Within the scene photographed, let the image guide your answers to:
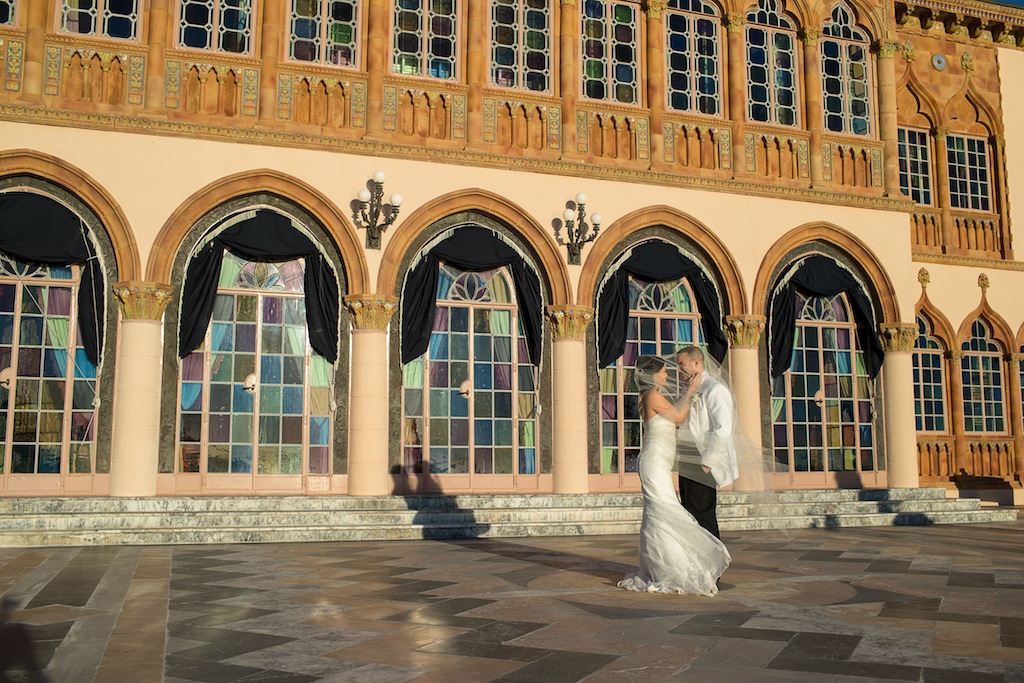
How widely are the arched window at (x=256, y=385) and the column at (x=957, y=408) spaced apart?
1269cm

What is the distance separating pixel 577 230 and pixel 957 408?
373 inches

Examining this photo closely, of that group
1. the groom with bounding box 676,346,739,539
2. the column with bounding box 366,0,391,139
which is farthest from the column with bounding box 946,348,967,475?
the groom with bounding box 676,346,739,539

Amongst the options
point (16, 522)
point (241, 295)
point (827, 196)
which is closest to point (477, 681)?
point (16, 522)

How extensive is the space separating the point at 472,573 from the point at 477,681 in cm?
400

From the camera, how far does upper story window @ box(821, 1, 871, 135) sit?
58.4 feet

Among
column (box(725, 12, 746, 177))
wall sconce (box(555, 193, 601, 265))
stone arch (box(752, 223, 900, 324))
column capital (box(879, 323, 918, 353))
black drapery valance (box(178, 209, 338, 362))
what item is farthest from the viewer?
column capital (box(879, 323, 918, 353))

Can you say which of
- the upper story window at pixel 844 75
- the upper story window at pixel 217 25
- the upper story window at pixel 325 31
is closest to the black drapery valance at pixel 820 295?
the upper story window at pixel 844 75

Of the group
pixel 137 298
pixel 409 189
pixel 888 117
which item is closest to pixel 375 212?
pixel 409 189

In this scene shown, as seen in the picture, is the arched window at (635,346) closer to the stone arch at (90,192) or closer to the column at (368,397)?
the column at (368,397)

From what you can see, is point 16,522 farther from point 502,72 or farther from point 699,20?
point 699,20

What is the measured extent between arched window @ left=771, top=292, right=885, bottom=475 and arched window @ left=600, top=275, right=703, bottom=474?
2.03 m

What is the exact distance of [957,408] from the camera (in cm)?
1955

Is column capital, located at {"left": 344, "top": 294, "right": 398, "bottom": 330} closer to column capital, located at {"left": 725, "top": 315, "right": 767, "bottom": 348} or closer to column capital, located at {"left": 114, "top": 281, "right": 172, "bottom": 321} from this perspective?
column capital, located at {"left": 114, "top": 281, "right": 172, "bottom": 321}

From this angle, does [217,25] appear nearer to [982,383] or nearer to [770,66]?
[770,66]
